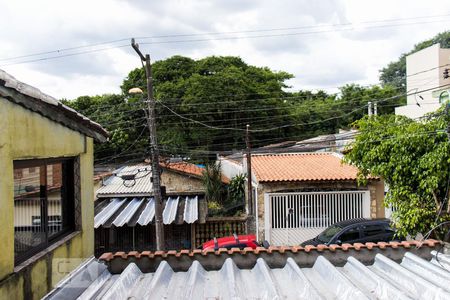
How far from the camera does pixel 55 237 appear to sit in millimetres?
4676

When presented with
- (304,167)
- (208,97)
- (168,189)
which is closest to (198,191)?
(168,189)

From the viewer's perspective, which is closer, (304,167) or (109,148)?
(304,167)

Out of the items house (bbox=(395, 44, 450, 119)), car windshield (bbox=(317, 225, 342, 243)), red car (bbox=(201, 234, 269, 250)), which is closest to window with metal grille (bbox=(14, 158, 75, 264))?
red car (bbox=(201, 234, 269, 250))

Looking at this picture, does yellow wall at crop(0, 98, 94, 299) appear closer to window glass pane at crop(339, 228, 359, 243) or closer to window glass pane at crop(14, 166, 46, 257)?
window glass pane at crop(14, 166, 46, 257)

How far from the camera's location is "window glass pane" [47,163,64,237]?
4.62 meters

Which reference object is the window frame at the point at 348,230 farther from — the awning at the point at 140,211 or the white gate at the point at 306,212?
the awning at the point at 140,211

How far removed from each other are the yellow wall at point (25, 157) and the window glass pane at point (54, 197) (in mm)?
217

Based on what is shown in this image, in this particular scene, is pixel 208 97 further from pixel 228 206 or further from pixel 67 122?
A: pixel 67 122

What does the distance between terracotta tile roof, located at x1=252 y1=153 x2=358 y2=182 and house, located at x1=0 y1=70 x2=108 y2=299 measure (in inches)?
447

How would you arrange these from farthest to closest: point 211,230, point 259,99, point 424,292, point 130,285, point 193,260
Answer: point 259,99
point 211,230
point 193,260
point 130,285
point 424,292

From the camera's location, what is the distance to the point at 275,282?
14.0 ft

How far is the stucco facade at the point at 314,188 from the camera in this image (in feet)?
53.6

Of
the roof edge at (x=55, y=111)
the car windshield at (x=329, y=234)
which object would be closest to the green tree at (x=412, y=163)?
the car windshield at (x=329, y=234)

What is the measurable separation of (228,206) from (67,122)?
14.9 meters
